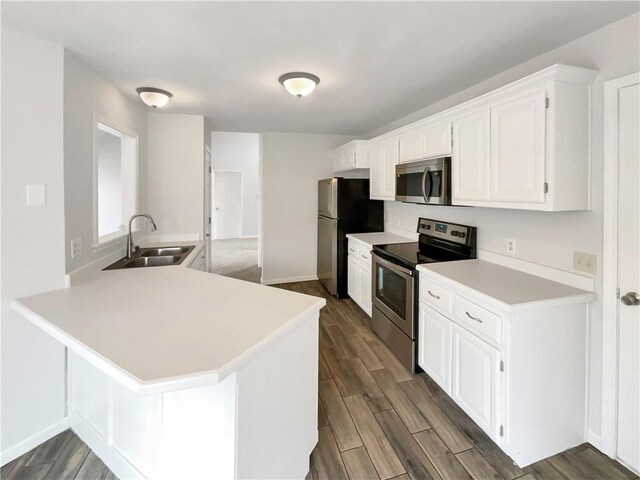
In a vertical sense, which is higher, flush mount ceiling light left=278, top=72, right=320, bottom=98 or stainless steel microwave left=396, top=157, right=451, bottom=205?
flush mount ceiling light left=278, top=72, right=320, bottom=98

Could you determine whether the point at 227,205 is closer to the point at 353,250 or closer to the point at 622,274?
the point at 353,250

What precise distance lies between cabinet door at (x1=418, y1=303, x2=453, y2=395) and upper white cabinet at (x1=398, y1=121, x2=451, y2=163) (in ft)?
4.36

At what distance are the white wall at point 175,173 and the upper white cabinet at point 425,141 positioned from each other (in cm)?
234

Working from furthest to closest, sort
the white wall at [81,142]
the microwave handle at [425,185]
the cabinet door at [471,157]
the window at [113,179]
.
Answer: the microwave handle at [425,185]
the window at [113,179]
the cabinet door at [471,157]
the white wall at [81,142]

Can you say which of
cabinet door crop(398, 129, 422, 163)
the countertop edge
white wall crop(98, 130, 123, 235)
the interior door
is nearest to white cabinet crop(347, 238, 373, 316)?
cabinet door crop(398, 129, 422, 163)

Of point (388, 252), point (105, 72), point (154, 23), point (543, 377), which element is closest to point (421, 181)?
point (388, 252)

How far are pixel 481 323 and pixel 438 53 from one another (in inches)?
69.6

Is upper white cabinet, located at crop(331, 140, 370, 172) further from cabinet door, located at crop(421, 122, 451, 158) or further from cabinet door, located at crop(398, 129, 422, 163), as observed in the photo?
cabinet door, located at crop(421, 122, 451, 158)

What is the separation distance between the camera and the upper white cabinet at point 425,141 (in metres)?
2.59

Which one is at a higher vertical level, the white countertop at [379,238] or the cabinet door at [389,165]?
the cabinet door at [389,165]

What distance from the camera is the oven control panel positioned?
279cm

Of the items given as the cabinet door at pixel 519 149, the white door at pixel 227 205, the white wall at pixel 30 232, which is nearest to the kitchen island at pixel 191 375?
the white wall at pixel 30 232

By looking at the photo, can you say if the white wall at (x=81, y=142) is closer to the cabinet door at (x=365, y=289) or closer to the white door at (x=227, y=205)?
the cabinet door at (x=365, y=289)

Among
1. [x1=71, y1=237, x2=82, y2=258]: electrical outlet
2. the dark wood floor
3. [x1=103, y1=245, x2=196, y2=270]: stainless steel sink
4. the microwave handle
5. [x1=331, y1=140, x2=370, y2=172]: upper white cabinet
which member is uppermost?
[x1=331, y1=140, x2=370, y2=172]: upper white cabinet
